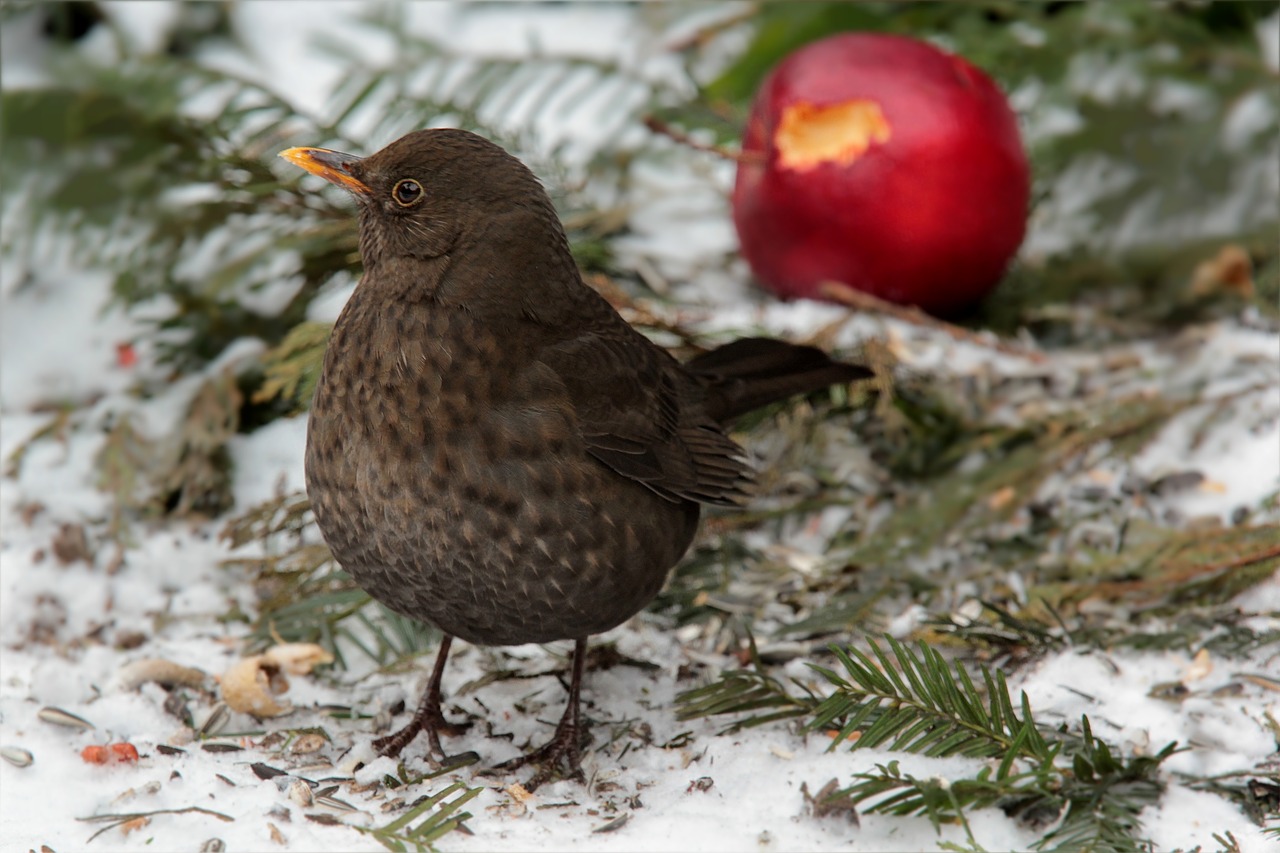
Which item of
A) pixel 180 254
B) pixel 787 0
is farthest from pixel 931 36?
pixel 180 254

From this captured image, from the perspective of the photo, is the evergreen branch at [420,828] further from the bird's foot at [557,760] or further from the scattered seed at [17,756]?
the scattered seed at [17,756]

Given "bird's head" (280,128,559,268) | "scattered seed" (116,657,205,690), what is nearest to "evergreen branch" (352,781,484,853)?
"scattered seed" (116,657,205,690)

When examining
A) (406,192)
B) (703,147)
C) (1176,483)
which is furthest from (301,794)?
(1176,483)

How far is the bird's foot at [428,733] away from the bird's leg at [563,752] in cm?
13

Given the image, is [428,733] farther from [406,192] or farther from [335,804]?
[406,192]

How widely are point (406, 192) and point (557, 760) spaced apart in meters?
1.29

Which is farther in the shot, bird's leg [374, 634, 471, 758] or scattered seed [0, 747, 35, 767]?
bird's leg [374, 634, 471, 758]

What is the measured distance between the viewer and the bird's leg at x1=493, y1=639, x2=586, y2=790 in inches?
121

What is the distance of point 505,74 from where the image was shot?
513cm

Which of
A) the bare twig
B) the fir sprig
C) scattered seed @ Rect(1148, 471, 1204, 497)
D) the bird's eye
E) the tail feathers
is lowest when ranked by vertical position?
scattered seed @ Rect(1148, 471, 1204, 497)

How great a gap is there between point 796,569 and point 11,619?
210 cm

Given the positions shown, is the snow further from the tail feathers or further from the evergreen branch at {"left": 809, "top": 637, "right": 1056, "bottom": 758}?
the tail feathers

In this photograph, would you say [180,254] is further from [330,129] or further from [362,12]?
[362,12]

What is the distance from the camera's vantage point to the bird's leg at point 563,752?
10.1 feet
